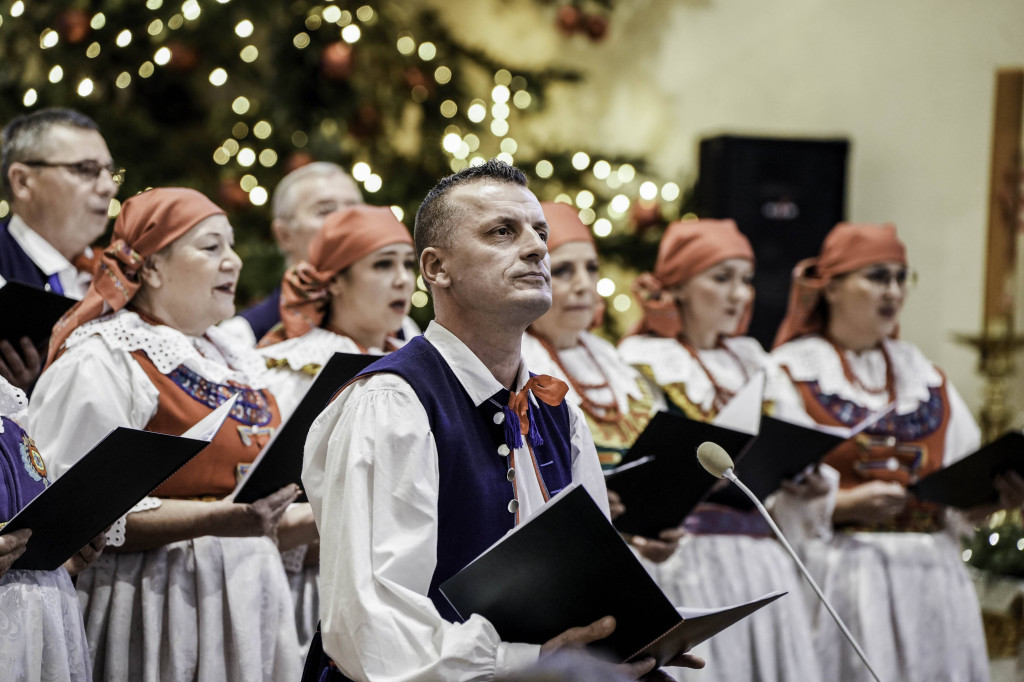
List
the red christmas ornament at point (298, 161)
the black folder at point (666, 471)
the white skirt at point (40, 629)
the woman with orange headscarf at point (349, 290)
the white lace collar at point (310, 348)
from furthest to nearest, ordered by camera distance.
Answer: the red christmas ornament at point (298, 161)
the woman with orange headscarf at point (349, 290)
the white lace collar at point (310, 348)
the black folder at point (666, 471)
the white skirt at point (40, 629)

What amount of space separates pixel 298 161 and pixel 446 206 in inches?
143

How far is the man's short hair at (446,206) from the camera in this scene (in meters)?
2.17

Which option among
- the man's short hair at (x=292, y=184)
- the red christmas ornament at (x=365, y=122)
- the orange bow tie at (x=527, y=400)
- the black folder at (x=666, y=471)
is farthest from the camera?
the red christmas ornament at (x=365, y=122)

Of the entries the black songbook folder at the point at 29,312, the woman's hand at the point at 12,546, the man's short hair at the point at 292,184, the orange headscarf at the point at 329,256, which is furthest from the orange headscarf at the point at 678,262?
the woman's hand at the point at 12,546

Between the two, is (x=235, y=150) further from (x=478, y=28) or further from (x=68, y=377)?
(x=68, y=377)

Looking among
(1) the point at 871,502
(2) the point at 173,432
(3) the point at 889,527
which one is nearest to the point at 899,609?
(3) the point at 889,527

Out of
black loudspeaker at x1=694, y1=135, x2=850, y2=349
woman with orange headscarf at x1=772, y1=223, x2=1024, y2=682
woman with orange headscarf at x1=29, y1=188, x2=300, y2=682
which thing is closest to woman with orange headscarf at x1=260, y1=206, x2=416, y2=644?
woman with orange headscarf at x1=29, y1=188, x2=300, y2=682

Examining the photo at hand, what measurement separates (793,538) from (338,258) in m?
1.73

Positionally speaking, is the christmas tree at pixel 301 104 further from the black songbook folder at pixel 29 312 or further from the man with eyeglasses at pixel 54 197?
the black songbook folder at pixel 29 312

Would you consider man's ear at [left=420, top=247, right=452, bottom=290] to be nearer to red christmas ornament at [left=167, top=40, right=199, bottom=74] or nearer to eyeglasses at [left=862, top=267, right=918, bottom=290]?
eyeglasses at [left=862, top=267, right=918, bottom=290]

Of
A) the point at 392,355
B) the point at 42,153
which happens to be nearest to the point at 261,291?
the point at 42,153

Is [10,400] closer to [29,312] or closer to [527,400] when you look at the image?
Answer: [29,312]

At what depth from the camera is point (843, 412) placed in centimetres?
412

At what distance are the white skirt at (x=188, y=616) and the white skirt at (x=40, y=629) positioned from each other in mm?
334
